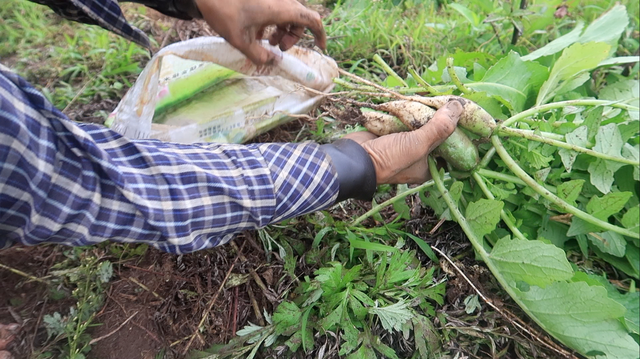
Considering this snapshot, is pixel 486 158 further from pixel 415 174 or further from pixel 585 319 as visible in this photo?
pixel 585 319

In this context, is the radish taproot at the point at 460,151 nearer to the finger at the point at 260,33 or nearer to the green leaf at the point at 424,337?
the green leaf at the point at 424,337

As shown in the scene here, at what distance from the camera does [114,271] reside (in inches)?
52.0

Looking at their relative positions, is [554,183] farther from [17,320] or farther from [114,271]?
[17,320]

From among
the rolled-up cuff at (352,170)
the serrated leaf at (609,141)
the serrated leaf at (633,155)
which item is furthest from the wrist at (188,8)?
the serrated leaf at (633,155)

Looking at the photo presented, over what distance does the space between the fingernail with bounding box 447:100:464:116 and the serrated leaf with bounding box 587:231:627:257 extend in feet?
1.92

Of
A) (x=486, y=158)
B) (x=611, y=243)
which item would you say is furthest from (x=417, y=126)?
(x=611, y=243)

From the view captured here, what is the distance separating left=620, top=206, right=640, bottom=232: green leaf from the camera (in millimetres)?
1111

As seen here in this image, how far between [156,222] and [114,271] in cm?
58

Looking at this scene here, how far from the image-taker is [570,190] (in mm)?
1123

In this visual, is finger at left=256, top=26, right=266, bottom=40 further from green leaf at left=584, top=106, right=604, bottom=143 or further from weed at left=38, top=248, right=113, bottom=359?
green leaf at left=584, top=106, right=604, bottom=143

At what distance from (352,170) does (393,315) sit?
0.43 m

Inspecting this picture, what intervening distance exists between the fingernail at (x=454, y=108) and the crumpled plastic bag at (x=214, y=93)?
1.90 feet

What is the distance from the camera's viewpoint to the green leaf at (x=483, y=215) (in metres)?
1.06

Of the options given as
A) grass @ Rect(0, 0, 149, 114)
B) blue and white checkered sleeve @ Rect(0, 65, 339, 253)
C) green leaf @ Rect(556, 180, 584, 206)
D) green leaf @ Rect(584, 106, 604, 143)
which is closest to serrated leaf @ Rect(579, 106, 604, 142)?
green leaf @ Rect(584, 106, 604, 143)
